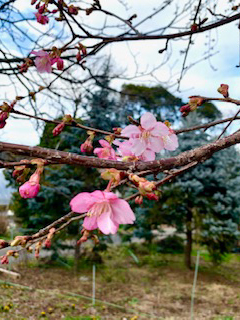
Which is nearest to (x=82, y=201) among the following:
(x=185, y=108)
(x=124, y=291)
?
(x=185, y=108)

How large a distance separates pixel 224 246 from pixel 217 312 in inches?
58.7

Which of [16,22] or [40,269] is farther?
[40,269]

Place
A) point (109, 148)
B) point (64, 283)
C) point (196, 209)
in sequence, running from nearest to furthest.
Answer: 1. point (109, 148)
2. point (64, 283)
3. point (196, 209)

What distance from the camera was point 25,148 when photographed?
417 millimetres

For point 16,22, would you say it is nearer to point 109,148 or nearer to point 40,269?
point 109,148

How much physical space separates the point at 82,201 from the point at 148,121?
0.95 ft

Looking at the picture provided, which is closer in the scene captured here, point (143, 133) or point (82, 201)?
point (82, 201)

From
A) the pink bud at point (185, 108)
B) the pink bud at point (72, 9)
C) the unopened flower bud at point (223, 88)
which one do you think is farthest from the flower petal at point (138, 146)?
the pink bud at point (72, 9)

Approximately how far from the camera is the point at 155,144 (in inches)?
31.8

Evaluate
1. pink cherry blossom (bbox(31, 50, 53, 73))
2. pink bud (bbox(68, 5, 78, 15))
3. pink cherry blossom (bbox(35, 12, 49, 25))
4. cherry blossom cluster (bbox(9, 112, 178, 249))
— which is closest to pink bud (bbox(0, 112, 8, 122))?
cherry blossom cluster (bbox(9, 112, 178, 249))

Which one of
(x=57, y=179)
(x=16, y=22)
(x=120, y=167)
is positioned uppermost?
(x=16, y=22)

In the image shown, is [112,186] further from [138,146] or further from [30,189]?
[138,146]

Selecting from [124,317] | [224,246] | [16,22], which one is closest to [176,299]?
[124,317]

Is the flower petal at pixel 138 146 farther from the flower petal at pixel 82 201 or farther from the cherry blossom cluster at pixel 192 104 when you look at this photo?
the flower petal at pixel 82 201
